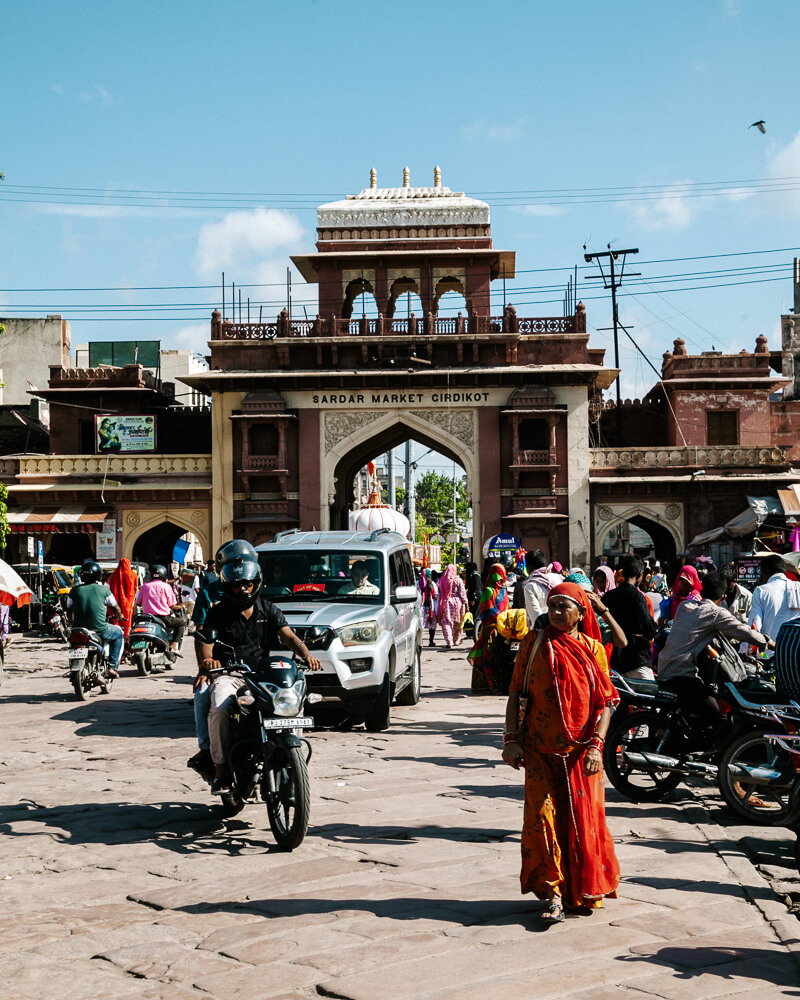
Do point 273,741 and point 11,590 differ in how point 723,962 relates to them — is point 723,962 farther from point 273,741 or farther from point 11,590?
point 11,590

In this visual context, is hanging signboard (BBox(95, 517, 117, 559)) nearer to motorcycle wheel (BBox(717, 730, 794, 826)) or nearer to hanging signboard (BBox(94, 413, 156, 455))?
hanging signboard (BBox(94, 413, 156, 455))

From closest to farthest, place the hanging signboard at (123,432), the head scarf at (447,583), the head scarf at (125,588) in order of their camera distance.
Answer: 1. the head scarf at (125,588)
2. the head scarf at (447,583)
3. the hanging signboard at (123,432)

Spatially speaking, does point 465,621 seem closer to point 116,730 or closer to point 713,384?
point 116,730

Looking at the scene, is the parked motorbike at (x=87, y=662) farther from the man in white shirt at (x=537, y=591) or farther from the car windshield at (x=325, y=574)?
the man in white shirt at (x=537, y=591)

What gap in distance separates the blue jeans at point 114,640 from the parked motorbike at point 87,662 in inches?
1.9

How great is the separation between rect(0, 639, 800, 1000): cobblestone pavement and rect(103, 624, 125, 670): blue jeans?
417cm

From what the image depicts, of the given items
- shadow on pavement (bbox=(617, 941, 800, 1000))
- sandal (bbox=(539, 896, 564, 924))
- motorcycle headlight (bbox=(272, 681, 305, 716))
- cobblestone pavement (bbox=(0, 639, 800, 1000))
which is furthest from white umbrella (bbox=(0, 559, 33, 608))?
shadow on pavement (bbox=(617, 941, 800, 1000))

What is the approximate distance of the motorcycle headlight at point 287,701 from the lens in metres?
5.75

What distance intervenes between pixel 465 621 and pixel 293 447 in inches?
509

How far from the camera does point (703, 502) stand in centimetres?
3281

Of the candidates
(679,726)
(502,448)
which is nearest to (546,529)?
(502,448)

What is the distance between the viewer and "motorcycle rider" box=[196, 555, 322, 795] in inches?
241

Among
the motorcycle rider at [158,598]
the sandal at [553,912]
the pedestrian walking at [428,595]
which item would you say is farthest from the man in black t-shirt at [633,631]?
the pedestrian walking at [428,595]

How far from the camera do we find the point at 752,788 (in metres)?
6.57
